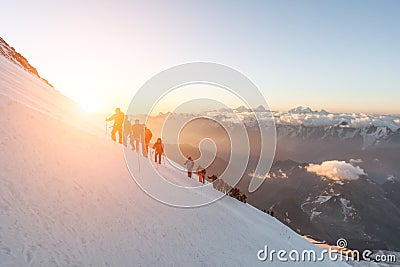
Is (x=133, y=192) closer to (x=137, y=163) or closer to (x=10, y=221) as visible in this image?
(x=137, y=163)

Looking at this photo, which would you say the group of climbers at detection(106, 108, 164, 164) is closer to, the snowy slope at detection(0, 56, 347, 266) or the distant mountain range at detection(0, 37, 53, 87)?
the snowy slope at detection(0, 56, 347, 266)

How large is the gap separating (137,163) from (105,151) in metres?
2.89

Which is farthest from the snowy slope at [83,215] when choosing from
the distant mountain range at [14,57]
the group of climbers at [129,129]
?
the distant mountain range at [14,57]

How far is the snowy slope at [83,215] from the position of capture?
9375mm

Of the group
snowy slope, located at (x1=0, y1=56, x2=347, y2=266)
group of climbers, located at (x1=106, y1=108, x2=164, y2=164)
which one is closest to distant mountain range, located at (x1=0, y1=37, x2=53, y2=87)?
group of climbers, located at (x1=106, y1=108, x2=164, y2=164)

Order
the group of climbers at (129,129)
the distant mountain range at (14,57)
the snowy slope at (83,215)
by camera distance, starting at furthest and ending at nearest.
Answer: the distant mountain range at (14,57) < the group of climbers at (129,129) < the snowy slope at (83,215)

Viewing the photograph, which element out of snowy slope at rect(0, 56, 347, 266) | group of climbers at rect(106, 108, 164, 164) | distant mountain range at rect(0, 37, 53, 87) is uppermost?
distant mountain range at rect(0, 37, 53, 87)

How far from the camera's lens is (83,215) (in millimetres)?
11508

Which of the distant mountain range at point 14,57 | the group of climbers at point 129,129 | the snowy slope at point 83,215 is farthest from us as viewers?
the distant mountain range at point 14,57

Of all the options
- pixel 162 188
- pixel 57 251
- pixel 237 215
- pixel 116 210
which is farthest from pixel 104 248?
pixel 237 215

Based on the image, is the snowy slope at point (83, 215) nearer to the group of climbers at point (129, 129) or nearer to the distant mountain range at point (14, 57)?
the group of climbers at point (129, 129)

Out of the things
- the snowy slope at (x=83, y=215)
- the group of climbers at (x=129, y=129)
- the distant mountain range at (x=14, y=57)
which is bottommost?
the snowy slope at (x=83, y=215)

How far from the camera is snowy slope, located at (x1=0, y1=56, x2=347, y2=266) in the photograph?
938cm

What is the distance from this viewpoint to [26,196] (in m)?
10.4
